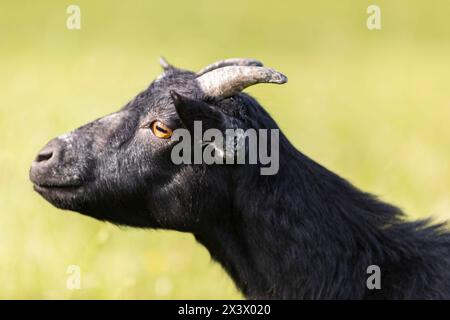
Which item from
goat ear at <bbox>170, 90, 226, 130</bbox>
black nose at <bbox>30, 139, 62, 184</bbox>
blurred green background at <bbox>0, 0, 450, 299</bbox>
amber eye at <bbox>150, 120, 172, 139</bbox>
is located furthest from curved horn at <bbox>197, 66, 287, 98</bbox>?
blurred green background at <bbox>0, 0, 450, 299</bbox>

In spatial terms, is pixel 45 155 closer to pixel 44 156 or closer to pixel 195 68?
pixel 44 156

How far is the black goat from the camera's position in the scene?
6746 millimetres

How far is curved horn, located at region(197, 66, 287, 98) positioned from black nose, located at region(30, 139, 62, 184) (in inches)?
43.6

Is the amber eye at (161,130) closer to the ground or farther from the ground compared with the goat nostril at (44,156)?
farther from the ground

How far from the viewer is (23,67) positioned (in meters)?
20.7

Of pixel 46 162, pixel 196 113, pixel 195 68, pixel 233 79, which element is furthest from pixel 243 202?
pixel 195 68

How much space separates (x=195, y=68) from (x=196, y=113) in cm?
1329

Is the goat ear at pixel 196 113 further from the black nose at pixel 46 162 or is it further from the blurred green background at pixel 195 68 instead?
the blurred green background at pixel 195 68

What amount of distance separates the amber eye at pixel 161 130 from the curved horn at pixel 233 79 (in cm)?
36

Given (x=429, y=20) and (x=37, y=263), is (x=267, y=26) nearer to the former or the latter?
(x=429, y=20)

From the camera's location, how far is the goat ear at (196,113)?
6559 mm

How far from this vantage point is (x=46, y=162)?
6980mm

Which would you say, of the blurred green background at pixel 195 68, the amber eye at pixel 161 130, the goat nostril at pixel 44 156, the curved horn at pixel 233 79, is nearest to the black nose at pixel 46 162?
the goat nostril at pixel 44 156
